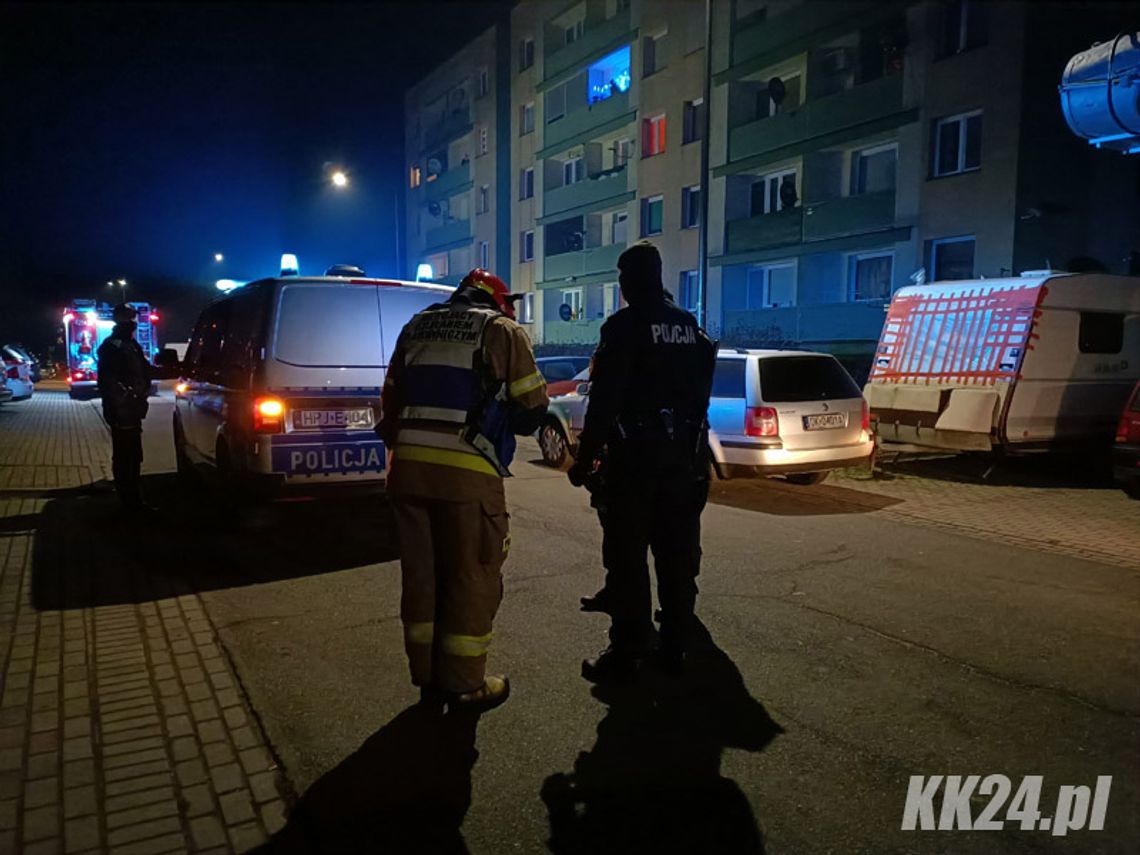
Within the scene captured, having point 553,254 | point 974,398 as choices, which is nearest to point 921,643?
point 974,398

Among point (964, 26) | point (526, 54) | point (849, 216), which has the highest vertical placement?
point (526, 54)

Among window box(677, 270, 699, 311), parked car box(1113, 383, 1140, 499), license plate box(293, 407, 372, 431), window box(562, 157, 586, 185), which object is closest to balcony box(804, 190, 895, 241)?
window box(677, 270, 699, 311)

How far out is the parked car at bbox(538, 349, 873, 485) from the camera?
27.8ft

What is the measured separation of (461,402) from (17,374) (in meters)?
25.0

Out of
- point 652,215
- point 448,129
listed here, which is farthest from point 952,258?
point 448,129

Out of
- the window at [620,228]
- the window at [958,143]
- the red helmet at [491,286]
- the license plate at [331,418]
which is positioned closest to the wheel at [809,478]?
the license plate at [331,418]

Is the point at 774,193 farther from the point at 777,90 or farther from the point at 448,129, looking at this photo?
the point at 448,129

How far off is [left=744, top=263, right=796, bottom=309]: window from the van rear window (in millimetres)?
18400

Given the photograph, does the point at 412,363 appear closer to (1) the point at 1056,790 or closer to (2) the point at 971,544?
(1) the point at 1056,790

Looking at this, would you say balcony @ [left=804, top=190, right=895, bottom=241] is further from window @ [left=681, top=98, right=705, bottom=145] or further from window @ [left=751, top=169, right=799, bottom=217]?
window @ [left=681, top=98, right=705, bottom=145]

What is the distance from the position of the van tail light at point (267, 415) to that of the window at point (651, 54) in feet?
83.2

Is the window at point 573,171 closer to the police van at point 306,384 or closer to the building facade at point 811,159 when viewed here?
the building facade at point 811,159

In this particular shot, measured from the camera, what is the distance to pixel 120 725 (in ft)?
11.3

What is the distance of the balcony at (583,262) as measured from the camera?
30009 mm
